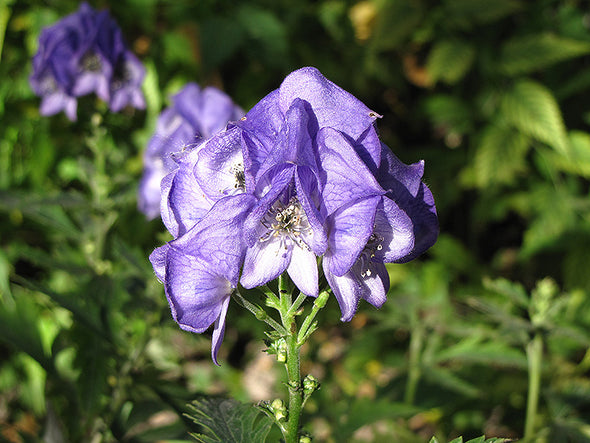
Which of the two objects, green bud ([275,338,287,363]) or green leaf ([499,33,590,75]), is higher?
green bud ([275,338,287,363])

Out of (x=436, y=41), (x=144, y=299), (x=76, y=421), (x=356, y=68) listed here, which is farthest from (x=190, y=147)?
(x=436, y=41)

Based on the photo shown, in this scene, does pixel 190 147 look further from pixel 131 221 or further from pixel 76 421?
pixel 131 221

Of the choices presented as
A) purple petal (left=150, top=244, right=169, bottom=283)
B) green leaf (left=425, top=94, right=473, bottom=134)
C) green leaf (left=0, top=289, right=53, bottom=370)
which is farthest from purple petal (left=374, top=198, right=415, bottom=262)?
green leaf (left=425, top=94, right=473, bottom=134)

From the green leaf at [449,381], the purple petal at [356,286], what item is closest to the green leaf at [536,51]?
the green leaf at [449,381]

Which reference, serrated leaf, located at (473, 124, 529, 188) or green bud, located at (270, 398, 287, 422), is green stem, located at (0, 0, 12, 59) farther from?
green bud, located at (270, 398, 287, 422)

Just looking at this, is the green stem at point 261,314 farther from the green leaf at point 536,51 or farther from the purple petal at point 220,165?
the green leaf at point 536,51
